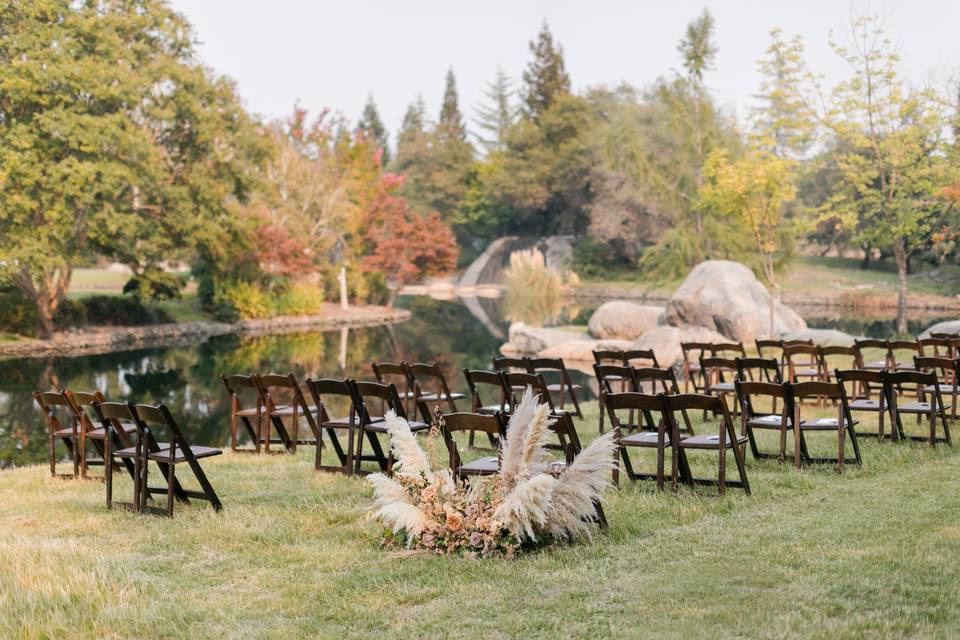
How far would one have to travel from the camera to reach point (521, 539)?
19.2 feet

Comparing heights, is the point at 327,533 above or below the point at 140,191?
below

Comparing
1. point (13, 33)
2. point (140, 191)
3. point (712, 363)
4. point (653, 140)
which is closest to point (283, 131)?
point (140, 191)

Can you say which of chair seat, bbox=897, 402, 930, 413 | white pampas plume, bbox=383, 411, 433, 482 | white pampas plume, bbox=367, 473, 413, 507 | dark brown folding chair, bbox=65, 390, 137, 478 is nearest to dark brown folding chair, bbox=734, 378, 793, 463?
chair seat, bbox=897, 402, 930, 413

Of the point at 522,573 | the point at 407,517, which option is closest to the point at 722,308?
the point at 407,517

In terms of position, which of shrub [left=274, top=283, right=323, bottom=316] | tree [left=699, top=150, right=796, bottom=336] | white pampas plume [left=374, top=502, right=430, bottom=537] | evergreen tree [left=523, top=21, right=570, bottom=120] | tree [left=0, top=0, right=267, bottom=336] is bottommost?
white pampas plume [left=374, top=502, right=430, bottom=537]

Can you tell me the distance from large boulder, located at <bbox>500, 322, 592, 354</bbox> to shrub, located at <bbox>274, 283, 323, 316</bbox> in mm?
13375

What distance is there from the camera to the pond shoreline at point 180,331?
2709cm

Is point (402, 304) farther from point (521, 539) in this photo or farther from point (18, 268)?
point (521, 539)

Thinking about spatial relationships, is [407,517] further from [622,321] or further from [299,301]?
[299,301]

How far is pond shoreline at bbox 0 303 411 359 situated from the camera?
88.9 ft

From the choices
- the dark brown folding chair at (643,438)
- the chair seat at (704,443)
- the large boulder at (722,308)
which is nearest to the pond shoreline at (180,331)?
the large boulder at (722,308)

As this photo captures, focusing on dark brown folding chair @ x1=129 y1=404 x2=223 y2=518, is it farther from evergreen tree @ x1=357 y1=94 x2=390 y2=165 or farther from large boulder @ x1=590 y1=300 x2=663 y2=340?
evergreen tree @ x1=357 y1=94 x2=390 y2=165

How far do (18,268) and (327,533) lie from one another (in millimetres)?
22978

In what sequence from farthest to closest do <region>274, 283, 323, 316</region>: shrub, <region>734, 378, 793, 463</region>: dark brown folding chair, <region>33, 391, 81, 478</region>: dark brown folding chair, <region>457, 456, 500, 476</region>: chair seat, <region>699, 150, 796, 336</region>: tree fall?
1. <region>274, 283, 323, 316</region>: shrub
2. <region>699, 150, 796, 336</region>: tree
3. <region>33, 391, 81, 478</region>: dark brown folding chair
4. <region>734, 378, 793, 463</region>: dark brown folding chair
5. <region>457, 456, 500, 476</region>: chair seat
